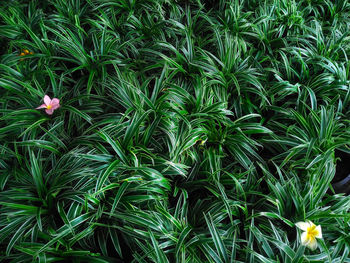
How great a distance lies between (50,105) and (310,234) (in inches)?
55.5

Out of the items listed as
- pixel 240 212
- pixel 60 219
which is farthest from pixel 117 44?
pixel 240 212

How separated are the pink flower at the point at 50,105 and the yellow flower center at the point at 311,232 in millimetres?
1366

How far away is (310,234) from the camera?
1.28 m

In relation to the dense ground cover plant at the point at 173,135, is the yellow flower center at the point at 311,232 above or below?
below

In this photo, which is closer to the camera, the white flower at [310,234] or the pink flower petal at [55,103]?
the white flower at [310,234]

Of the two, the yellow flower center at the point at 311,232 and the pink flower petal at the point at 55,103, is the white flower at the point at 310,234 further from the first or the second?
the pink flower petal at the point at 55,103

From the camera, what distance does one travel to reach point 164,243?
128 cm

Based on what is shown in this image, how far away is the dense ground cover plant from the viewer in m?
1.31

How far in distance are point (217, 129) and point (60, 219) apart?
0.97m

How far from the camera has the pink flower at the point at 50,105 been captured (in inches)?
64.0

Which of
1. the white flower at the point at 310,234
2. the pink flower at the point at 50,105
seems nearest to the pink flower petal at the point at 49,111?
the pink flower at the point at 50,105

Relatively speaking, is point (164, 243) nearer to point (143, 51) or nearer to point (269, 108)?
point (269, 108)

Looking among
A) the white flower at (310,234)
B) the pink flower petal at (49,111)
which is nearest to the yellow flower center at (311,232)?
the white flower at (310,234)

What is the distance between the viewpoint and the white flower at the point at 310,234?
1255 mm
